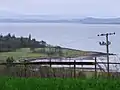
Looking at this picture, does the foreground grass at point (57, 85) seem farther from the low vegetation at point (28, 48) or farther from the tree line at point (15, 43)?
the tree line at point (15, 43)

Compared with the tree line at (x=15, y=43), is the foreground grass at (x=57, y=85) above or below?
below

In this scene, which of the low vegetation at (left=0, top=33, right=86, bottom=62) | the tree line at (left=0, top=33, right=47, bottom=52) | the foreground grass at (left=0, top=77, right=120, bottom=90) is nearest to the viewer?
the foreground grass at (left=0, top=77, right=120, bottom=90)

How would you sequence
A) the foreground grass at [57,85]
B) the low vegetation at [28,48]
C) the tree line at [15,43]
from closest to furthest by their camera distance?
1. the foreground grass at [57,85]
2. the low vegetation at [28,48]
3. the tree line at [15,43]

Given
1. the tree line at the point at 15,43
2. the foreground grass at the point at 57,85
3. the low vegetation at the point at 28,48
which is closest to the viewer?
the foreground grass at the point at 57,85

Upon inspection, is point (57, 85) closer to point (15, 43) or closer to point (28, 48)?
point (15, 43)

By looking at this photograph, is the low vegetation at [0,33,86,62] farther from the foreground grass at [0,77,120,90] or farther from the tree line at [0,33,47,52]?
the foreground grass at [0,77,120,90]

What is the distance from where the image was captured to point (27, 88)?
7.88 metres

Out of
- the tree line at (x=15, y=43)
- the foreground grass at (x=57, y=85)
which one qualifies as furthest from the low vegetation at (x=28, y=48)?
the foreground grass at (x=57, y=85)

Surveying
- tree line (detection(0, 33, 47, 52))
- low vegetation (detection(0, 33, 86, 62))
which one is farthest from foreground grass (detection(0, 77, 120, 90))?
tree line (detection(0, 33, 47, 52))

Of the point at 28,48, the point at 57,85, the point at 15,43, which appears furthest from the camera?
the point at 28,48

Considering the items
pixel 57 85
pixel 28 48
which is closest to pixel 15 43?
pixel 28 48

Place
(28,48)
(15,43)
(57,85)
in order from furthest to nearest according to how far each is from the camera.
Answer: (28,48), (15,43), (57,85)

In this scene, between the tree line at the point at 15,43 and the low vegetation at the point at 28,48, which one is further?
the tree line at the point at 15,43

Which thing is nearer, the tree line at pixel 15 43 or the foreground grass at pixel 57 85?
the foreground grass at pixel 57 85
